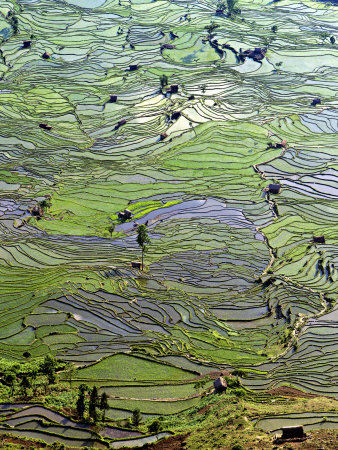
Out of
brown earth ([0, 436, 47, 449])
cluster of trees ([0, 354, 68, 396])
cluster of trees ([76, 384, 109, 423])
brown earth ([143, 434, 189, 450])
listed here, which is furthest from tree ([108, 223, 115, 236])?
brown earth ([143, 434, 189, 450])

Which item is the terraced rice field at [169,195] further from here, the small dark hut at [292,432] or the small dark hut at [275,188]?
the small dark hut at [292,432]

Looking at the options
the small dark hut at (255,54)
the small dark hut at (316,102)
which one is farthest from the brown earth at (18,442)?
the small dark hut at (255,54)

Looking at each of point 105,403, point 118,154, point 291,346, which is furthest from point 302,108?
point 105,403

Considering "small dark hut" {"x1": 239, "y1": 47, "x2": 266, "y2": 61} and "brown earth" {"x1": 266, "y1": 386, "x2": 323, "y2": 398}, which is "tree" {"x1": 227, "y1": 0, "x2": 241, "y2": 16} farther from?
"brown earth" {"x1": 266, "y1": 386, "x2": 323, "y2": 398}

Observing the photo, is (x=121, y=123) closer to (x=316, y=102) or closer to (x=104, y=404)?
(x=316, y=102)

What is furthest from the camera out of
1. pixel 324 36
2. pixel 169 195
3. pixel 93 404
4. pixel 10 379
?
pixel 324 36

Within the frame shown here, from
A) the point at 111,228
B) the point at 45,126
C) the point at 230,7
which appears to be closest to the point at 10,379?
the point at 111,228

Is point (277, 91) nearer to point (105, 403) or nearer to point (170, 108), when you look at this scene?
point (170, 108)
